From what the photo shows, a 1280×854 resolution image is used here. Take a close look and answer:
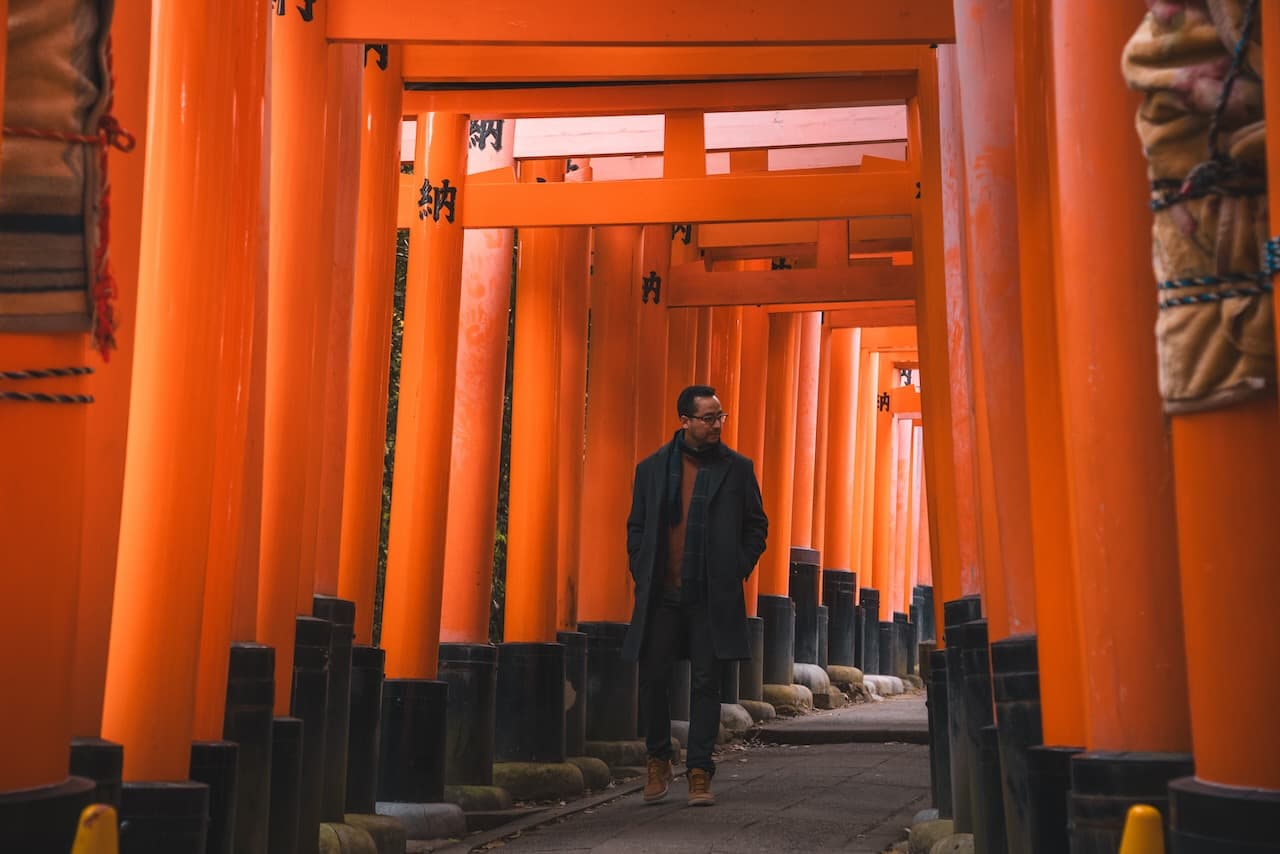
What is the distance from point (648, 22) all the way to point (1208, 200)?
173 inches

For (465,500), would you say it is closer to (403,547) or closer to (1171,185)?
(403,547)

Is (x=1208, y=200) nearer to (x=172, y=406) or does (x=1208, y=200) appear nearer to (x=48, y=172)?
(x=48, y=172)

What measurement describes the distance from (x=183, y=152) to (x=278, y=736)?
2150mm

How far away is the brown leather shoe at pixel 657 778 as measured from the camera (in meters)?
8.80

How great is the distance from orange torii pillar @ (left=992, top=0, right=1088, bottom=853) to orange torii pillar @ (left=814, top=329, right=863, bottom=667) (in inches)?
594

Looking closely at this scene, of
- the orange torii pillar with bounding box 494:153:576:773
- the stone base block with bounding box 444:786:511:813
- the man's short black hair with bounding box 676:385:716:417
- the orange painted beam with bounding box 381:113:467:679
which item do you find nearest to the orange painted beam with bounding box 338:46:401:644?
the orange painted beam with bounding box 381:113:467:679

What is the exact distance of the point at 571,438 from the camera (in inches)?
477

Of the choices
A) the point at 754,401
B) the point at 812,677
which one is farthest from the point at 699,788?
the point at 812,677

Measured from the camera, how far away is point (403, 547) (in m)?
9.15

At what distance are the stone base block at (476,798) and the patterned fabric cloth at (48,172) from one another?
6162 millimetres

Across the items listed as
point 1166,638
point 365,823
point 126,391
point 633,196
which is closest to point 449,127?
point 633,196

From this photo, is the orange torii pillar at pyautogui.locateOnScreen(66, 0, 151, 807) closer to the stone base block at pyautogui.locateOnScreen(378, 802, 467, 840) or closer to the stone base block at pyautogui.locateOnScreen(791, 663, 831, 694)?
the stone base block at pyautogui.locateOnScreen(378, 802, 467, 840)

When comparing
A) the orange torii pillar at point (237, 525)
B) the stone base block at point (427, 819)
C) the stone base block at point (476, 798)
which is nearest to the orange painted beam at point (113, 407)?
the orange torii pillar at point (237, 525)

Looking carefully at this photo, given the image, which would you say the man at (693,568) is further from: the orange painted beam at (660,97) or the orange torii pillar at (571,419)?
the orange torii pillar at (571,419)
